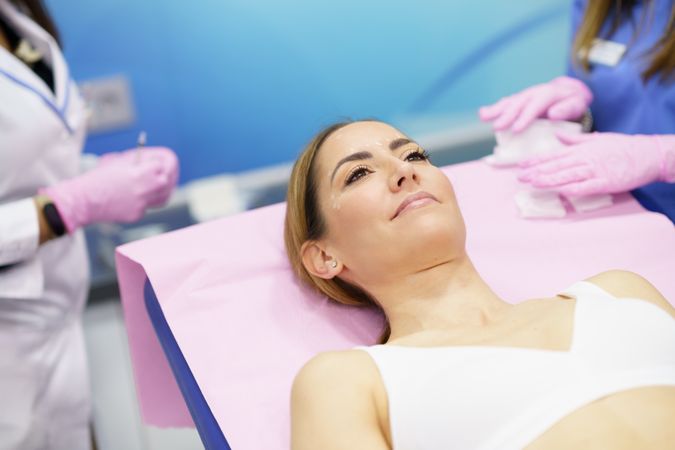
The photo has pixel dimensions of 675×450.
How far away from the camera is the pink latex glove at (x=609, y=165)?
147 centimetres

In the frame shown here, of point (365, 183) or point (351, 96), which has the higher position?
point (365, 183)

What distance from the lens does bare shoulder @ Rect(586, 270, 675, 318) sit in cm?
121

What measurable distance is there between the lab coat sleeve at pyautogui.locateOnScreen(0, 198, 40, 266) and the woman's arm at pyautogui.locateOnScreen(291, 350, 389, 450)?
68cm

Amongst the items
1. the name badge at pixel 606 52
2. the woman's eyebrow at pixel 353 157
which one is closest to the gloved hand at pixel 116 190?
the woman's eyebrow at pixel 353 157

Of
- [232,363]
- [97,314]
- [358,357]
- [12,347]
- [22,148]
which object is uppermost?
[22,148]

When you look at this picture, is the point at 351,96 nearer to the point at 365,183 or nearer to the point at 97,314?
the point at 97,314

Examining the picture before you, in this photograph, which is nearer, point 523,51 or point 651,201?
point 651,201

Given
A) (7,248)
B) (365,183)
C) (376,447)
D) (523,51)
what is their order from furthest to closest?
(523,51)
(7,248)
(365,183)
(376,447)

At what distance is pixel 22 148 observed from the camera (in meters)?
1.49

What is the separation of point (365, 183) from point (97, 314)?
1.56 metres

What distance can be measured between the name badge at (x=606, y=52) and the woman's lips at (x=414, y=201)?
2.11ft

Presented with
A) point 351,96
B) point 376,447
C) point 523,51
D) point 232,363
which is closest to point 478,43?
point 523,51

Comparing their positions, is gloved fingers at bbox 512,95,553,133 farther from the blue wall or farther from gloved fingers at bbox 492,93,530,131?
the blue wall

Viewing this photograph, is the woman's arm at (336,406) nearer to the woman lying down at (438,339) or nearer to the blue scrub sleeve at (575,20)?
the woman lying down at (438,339)
